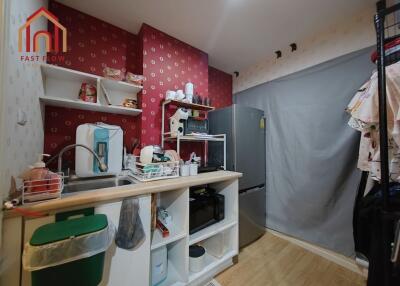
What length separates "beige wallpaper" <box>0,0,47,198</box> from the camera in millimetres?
627

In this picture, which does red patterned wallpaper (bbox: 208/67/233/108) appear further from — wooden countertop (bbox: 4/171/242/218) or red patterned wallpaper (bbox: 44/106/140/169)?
wooden countertop (bbox: 4/171/242/218)

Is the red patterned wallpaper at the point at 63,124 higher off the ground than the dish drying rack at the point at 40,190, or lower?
higher

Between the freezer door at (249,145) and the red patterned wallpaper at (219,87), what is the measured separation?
2.49 ft

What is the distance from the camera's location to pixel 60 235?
680 mm

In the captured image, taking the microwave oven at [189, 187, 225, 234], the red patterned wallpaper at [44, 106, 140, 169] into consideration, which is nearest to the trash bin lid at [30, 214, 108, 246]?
the microwave oven at [189, 187, 225, 234]

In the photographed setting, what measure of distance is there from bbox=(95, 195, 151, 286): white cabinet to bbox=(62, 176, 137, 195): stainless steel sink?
285 millimetres

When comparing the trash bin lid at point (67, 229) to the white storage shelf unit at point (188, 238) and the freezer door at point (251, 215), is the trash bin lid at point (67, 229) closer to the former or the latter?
the white storage shelf unit at point (188, 238)

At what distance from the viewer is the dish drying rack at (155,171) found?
48.9 inches

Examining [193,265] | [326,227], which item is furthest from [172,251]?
[326,227]

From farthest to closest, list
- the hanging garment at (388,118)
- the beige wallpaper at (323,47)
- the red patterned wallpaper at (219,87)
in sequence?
the red patterned wallpaper at (219,87) < the beige wallpaper at (323,47) < the hanging garment at (388,118)

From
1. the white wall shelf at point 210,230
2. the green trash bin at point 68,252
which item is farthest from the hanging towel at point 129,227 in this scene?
the white wall shelf at point 210,230

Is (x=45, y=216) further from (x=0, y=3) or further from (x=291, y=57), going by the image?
(x=291, y=57)

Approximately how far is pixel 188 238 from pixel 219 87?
2.16 meters

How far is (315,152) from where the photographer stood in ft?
5.82
